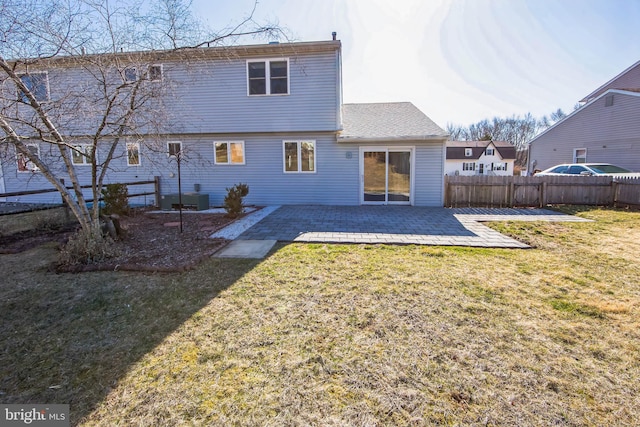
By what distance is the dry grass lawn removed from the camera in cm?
206

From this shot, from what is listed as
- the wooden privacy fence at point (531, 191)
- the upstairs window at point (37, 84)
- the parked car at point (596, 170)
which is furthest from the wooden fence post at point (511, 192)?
the upstairs window at point (37, 84)

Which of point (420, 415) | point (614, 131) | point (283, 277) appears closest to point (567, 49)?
point (614, 131)

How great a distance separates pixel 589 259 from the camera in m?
5.21

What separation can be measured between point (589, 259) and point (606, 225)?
13.9ft

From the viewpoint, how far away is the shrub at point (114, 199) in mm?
9073

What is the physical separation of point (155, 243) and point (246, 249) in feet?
6.67

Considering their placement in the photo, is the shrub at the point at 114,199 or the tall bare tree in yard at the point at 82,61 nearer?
the tall bare tree in yard at the point at 82,61

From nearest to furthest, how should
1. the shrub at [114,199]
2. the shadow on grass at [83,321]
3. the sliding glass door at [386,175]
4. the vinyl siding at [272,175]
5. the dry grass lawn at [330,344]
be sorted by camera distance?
the dry grass lawn at [330,344]
the shadow on grass at [83,321]
the shrub at [114,199]
the sliding glass door at [386,175]
the vinyl siding at [272,175]

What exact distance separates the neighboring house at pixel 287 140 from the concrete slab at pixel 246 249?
5.49 m

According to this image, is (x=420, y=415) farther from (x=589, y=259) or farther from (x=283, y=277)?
(x=589, y=259)

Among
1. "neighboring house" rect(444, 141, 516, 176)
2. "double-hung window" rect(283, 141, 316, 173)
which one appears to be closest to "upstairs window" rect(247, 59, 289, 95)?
"double-hung window" rect(283, 141, 316, 173)

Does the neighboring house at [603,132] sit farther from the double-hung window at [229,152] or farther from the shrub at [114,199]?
the shrub at [114,199]

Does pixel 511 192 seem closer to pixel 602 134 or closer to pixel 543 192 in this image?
pixel 543 192

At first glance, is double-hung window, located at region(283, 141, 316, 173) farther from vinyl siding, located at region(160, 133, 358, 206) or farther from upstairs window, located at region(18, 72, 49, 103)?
upstairs window, located at region(18, 72, 49, 103)
